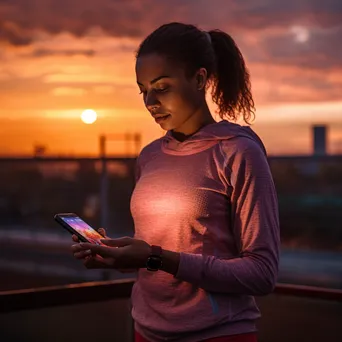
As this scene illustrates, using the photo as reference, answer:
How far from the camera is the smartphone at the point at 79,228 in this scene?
132 cm

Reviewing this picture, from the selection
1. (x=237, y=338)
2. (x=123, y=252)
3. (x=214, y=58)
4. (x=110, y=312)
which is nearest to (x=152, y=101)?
(x=214, y=58)

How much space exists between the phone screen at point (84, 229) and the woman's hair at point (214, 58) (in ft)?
1.06

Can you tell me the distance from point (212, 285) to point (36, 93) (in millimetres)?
4087

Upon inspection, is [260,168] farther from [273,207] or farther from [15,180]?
[15,180]

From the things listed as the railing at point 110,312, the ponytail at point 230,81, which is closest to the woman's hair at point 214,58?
the ponytail at point 230,81

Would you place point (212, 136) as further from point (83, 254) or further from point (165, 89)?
point (83, 254)

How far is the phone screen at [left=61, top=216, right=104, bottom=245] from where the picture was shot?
1320 millimetres

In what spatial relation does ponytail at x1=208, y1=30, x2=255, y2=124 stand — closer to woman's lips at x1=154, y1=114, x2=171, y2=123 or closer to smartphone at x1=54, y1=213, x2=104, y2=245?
woman's lips at x1=154, y1=114, x2=171, y2=123

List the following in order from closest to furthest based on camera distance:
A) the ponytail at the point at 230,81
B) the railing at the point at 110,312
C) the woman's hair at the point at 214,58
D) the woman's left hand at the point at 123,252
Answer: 1. the woman's left hand at the point at 123,252
2. the woman's hair at the point at 214,58
3. the ponytail at the point at 230,81
4. the railing at the point at 110,312

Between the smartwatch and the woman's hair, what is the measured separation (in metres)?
0.32

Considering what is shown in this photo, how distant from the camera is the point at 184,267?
126 cm

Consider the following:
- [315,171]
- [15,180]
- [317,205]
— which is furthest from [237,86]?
[15,180]

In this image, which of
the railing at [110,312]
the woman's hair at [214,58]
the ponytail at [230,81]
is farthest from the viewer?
the railing at [110,312]

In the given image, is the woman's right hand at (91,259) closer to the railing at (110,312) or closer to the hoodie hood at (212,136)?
the hoodie hood at (212,136)
